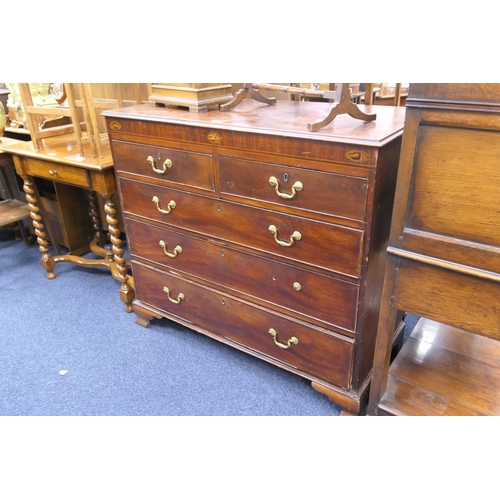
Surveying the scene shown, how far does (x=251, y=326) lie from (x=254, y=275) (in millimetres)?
244

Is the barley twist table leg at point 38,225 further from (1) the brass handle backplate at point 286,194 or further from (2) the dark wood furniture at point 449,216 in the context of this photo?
(2) the dark wood furniture at point 449,216

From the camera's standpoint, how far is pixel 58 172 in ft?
7.26

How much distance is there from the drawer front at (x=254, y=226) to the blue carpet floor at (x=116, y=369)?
0.62m

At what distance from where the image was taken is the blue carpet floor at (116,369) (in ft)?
5.60

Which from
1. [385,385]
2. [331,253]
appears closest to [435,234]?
[331,253]

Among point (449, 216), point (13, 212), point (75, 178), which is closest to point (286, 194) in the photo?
point (449, 216)

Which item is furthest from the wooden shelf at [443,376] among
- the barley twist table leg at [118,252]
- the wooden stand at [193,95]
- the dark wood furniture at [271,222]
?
the barley twist table leg at [118,252]

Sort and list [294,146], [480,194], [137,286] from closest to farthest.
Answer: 1. [480,194]
2. [294,146]
3. [137,286]

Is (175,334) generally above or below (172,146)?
below

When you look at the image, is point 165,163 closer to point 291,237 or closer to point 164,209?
point 164,209

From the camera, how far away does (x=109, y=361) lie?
1.97 meters

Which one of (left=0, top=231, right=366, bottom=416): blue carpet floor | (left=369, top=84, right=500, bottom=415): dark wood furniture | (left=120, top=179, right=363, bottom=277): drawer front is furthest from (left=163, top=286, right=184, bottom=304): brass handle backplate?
(left=369, top=84, right=500, bottom=415): dark wood furniture

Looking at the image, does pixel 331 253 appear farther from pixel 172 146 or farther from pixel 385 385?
pixel 172 146

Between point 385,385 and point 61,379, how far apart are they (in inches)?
53.0
